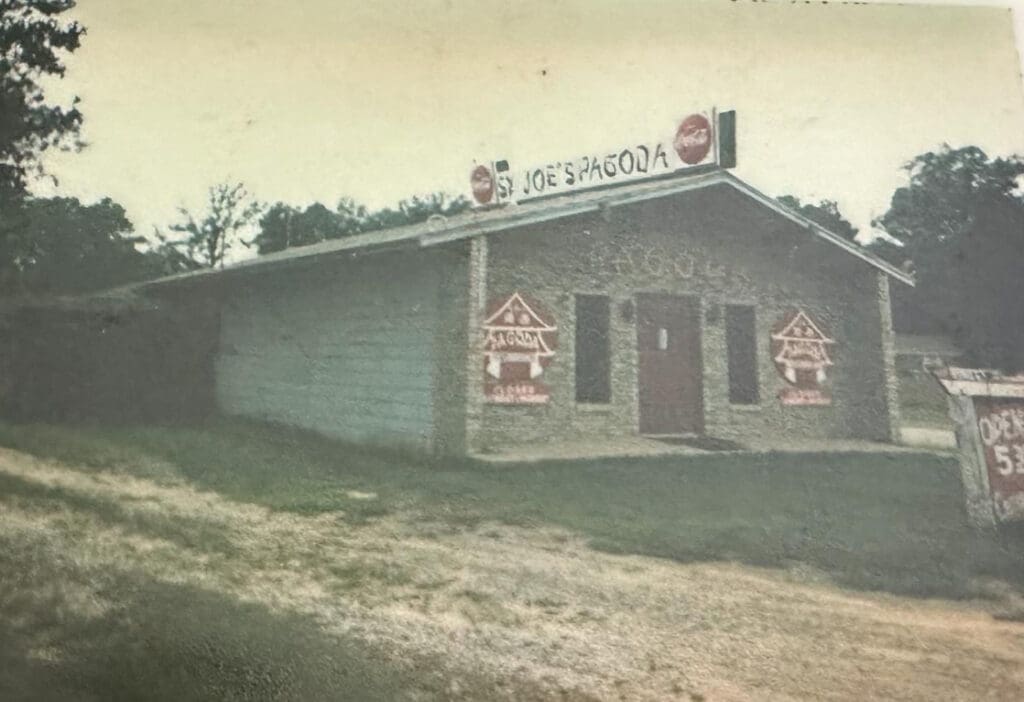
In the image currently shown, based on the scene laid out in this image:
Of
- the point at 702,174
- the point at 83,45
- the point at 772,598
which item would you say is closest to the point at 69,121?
the point at 83,45

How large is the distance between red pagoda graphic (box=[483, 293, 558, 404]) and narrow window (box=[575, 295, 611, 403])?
1.11 ft

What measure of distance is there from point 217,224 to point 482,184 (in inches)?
78.6

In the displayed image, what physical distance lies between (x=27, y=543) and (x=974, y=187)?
671 cm

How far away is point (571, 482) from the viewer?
448cm

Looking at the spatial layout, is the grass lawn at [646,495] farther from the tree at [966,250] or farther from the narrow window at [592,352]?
the tree at [966,250]

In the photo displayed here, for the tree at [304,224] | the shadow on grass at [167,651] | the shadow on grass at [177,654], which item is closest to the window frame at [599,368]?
the tree at [304,224]

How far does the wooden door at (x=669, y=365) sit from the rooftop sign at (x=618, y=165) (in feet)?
3.60

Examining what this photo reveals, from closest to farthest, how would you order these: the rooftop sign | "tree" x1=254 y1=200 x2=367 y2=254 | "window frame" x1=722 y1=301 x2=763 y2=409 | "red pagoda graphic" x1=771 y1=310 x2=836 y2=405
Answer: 1. "tree" x1=254 y1=200 x2=367 y2=254
2. the rooftop sign
3. "red pagoda graphic" x1=771 y1=310 x2=836 y2=405
4. "window frame" x1=722 y1=301 x2=763 y2=409

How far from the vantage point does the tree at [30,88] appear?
423 cm

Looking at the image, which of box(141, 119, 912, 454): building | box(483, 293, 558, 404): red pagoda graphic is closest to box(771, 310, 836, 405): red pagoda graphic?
box(141, 119, 912, 454): building

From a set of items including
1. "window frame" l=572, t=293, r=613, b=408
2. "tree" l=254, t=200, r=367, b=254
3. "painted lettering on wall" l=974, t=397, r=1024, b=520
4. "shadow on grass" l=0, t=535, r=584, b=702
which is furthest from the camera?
"window frame" l=572, t=293, r=613, b=408

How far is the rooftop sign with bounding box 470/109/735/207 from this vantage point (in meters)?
5.01

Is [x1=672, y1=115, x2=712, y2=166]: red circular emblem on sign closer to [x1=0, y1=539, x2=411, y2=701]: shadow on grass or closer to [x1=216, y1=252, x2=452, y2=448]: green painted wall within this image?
[x1=216, y1=252, x2=452, y2=448]: green painted wall

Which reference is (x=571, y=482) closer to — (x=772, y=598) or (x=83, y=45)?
(x=772, y=598)
